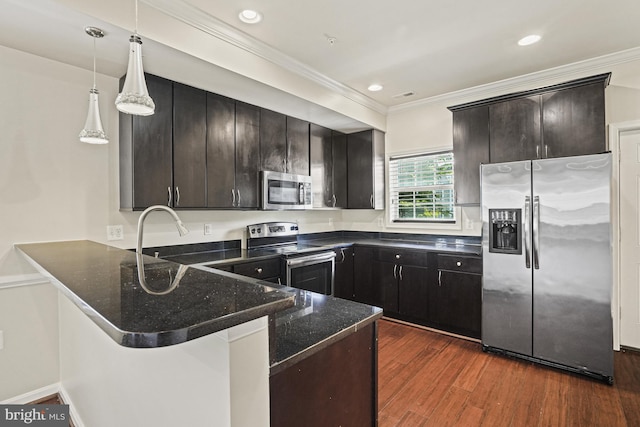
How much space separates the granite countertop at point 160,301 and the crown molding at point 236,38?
1.73 m

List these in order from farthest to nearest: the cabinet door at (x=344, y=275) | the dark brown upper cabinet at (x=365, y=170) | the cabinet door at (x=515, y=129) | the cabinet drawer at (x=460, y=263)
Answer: the dark brown upper cabinet at (x=365, y=170), the cabinet door at (x=344, y=275), the cabinet drawer at (x=460, y=263), the cabinet door at (x=515, y=129)

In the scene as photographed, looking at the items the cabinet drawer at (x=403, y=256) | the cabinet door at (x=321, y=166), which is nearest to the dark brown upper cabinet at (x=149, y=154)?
the cabinet door at (x=321, y=166)

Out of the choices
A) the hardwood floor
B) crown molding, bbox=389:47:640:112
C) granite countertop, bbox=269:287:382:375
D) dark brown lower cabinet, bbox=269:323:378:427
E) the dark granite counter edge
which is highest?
crown molding, bbox=389:47:640:112

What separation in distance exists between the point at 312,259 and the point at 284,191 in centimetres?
81

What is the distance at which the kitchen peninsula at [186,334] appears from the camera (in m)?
0.70

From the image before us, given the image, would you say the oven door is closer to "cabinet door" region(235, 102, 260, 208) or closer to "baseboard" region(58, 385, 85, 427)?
"cabinet door" region(235, 102, 260, 208)

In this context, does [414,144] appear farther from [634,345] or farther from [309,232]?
[634,345]

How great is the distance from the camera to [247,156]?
3.24 m

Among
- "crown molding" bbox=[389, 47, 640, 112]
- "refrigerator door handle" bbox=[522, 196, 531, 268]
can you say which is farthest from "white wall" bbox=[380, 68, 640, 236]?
"refrigerator door handle" bbox=[522, 196, 531, 268]

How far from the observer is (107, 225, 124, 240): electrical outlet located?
2.61 meters

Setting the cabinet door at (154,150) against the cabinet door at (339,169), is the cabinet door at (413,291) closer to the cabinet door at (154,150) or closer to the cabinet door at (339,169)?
the cabinet door at (339,169)

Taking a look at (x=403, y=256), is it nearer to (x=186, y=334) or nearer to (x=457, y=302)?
(x=457, y=302)

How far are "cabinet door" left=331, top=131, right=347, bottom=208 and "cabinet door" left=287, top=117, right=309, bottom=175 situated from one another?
1.99 feet

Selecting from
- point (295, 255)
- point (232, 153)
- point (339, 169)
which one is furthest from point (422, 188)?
point (232, 153)
